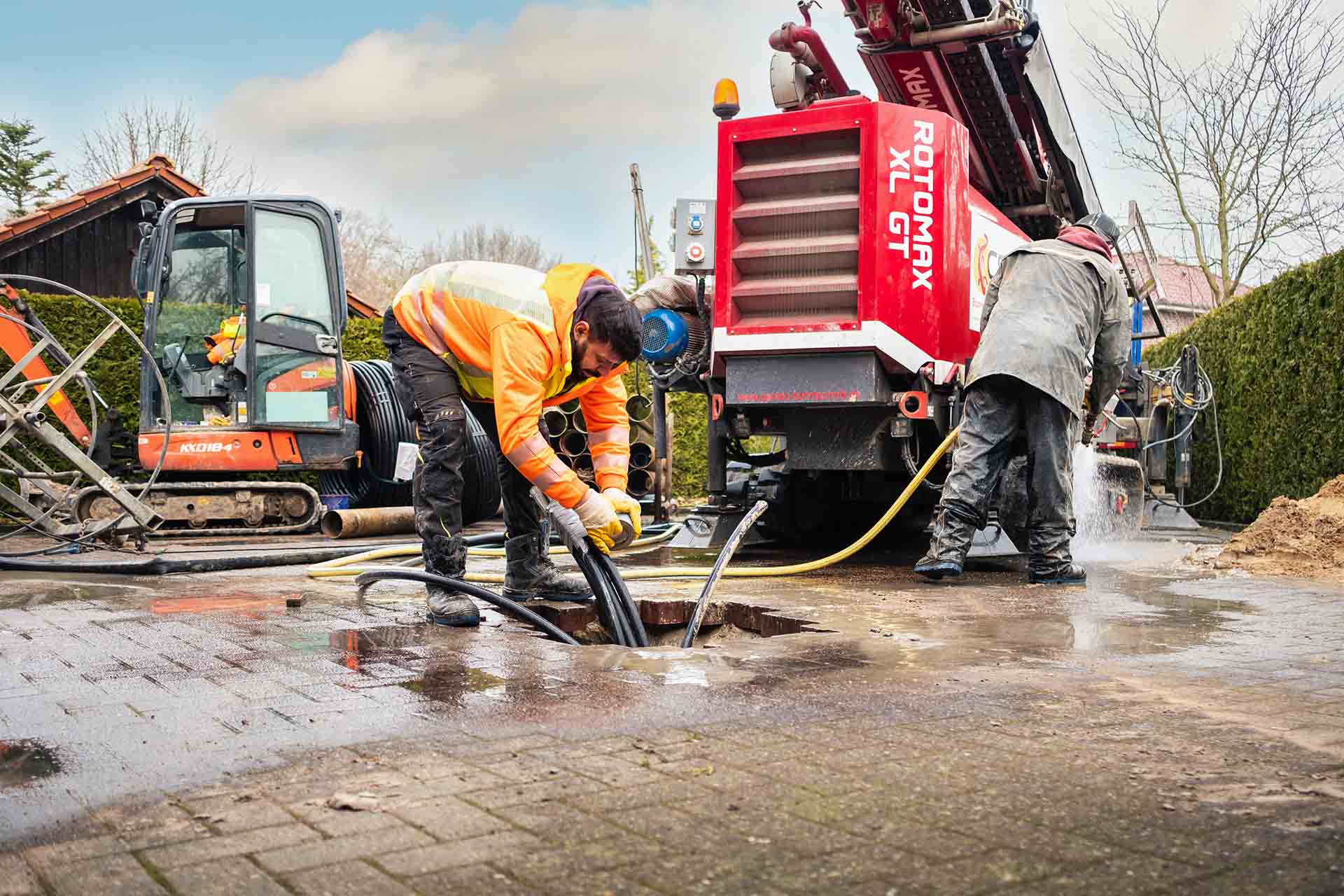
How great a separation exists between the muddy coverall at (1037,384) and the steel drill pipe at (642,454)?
5094mm

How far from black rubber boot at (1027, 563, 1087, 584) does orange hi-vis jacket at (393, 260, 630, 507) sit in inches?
100

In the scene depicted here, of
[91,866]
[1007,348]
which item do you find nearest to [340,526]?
[1007,348]

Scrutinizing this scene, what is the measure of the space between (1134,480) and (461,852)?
903cm

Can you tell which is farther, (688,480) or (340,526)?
(688,480)

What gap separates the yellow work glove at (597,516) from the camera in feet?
15.0

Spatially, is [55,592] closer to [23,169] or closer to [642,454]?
[642,454]

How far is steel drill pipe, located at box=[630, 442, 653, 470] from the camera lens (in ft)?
37.6

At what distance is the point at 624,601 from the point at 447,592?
2.36ft

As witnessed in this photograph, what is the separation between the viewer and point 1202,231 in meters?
21.4

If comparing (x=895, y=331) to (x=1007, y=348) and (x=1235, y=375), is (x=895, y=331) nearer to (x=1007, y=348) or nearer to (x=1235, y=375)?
(x=1007, y=348)

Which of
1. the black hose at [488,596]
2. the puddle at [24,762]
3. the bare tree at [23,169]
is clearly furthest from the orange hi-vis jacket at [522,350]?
the bare tree at [23,169]

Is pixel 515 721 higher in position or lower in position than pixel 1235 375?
lower

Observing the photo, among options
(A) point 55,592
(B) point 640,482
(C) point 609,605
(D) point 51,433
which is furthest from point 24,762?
(B) point 640,482

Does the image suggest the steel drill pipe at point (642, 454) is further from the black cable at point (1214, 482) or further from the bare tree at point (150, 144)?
the bare tree at point (150, 144)
